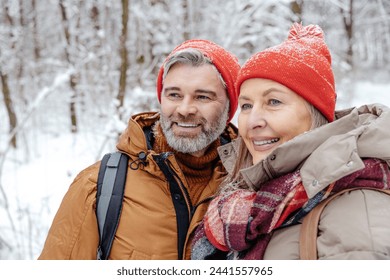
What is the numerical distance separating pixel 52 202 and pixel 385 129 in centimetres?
679

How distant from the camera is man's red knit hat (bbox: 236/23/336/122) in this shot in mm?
1803

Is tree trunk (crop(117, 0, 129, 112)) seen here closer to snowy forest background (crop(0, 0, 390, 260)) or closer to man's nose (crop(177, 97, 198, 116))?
snowy forest background (crop(0, 0, 390, 260))

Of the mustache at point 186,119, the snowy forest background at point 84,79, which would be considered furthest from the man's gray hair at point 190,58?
the snowy forest background at point 84,79

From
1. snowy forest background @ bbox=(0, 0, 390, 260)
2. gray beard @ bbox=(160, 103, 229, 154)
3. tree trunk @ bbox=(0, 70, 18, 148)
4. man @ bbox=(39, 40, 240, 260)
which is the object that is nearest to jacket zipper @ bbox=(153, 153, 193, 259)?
man @ bbox=(39, 40, 240, 260)

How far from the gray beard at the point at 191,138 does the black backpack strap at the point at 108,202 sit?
1.21 ft

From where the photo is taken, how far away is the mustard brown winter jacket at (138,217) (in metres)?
2.18

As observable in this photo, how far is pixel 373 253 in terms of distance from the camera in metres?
1.29

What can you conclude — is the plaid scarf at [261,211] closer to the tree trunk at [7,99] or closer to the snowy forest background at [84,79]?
the snowy forest background at [84,79]

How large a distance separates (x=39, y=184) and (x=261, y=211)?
8.49 meters

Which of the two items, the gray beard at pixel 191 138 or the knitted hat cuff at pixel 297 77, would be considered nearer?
the knitted hat cuff at pixel 297 77

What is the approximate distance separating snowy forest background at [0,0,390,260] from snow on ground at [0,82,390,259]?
3 cm

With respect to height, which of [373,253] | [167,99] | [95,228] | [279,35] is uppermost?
[279,35]

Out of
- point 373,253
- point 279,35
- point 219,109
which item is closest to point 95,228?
point 219,109
